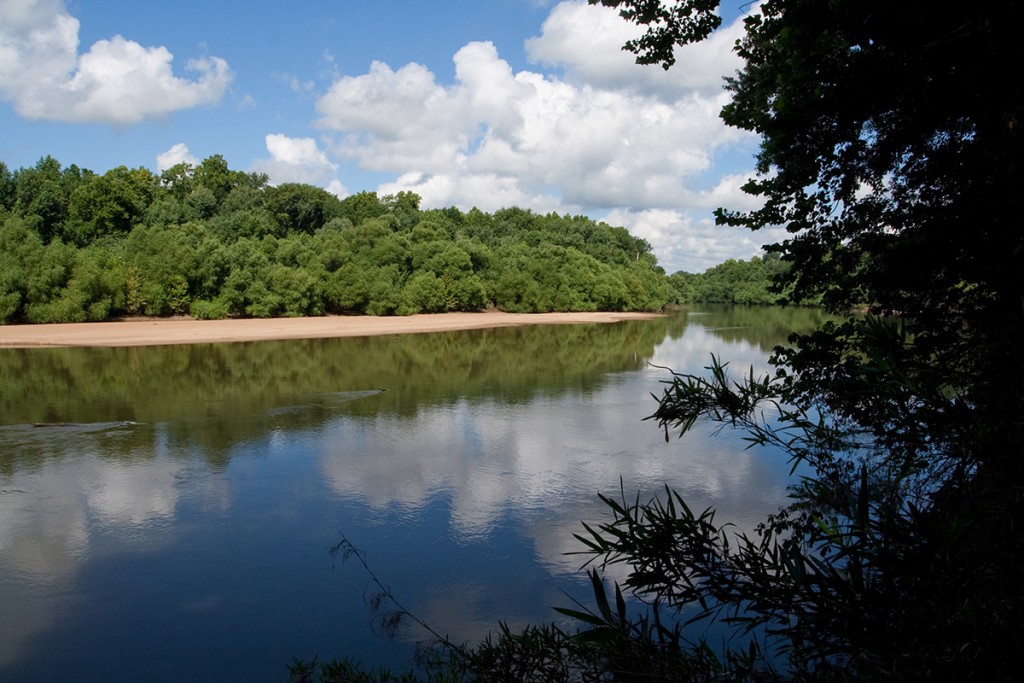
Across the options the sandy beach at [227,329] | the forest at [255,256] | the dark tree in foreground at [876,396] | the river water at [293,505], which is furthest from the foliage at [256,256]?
the dark tree in foreground at [876,396]

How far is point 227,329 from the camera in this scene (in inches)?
1730

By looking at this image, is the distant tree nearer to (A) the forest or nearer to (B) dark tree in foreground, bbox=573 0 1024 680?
(A) the forest

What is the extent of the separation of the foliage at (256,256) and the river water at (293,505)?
26.7m

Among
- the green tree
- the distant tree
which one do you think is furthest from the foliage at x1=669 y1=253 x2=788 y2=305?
the green tree

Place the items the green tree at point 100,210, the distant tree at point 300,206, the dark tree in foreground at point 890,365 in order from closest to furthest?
the dark tree in foreground at point 890,365 < the green tree at point 100,210 < the distant tree at point 300,206

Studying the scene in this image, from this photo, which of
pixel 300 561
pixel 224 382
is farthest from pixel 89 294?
pixel 300 561

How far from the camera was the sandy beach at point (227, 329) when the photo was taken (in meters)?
36.5

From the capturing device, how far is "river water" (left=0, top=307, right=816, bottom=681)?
6.84 m

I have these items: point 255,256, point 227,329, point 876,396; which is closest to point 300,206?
point 255,256

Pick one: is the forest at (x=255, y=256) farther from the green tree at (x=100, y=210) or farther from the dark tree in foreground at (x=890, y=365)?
the dark tree in foreground at (x=890, y=365)

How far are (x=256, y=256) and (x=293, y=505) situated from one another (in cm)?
4776

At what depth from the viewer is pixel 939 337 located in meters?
5.62

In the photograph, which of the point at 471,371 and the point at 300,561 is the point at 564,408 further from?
the point at 300,561

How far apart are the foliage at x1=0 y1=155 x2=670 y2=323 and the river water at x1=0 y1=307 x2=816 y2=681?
26.7 meters
